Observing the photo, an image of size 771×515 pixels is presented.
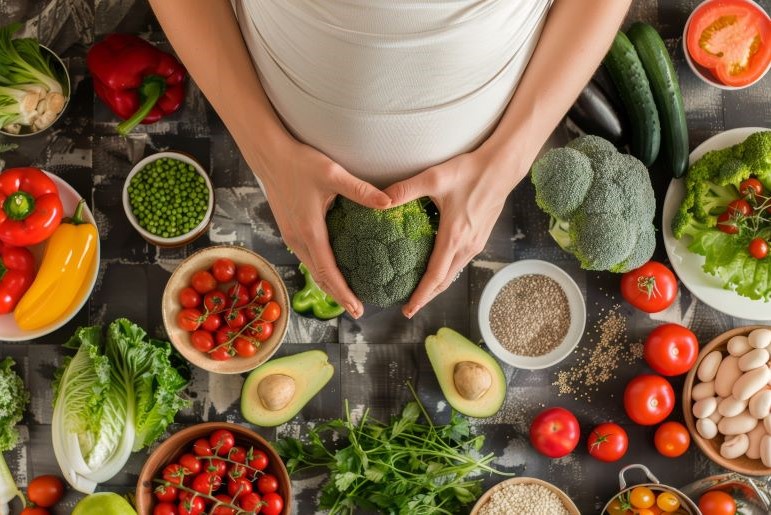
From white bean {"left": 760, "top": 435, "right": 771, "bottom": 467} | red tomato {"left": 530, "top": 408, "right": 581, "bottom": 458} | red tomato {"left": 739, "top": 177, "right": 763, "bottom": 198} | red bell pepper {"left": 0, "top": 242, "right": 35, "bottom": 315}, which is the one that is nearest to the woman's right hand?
red tomato {"left": 530, "top": 408, "right": 581, "bottom": 458}

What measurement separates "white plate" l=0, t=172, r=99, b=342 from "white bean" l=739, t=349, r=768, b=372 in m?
1.37

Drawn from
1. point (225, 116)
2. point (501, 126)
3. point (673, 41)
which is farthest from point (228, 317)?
point (673, 41)

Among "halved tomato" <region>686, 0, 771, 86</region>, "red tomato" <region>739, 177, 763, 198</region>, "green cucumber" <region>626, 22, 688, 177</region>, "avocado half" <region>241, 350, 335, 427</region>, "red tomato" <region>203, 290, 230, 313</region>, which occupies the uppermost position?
"halved tomato" <region>686, 0, 771, 86</region>

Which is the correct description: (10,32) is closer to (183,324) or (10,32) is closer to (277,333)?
(183,324)

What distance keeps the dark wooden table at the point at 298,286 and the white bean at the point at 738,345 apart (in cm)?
8

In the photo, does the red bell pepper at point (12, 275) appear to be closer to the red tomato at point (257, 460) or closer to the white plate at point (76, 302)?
the white plate at point (76, 302)

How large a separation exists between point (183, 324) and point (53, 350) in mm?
341

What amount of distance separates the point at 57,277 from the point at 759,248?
4.65 feet

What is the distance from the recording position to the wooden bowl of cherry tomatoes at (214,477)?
57.0 inches

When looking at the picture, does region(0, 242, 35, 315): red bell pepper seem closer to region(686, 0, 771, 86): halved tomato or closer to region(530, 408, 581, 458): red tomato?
region(530, 408, 581, 458): red tomato

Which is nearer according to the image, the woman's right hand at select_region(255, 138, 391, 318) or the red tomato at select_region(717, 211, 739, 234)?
the woman's right hand at select_region(255, 138, 391, 318)

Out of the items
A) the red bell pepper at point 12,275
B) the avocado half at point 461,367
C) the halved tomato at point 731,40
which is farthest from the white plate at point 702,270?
the red bell pepper at point 12,275

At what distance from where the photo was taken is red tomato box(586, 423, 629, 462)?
1.49m

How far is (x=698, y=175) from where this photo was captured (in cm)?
145
